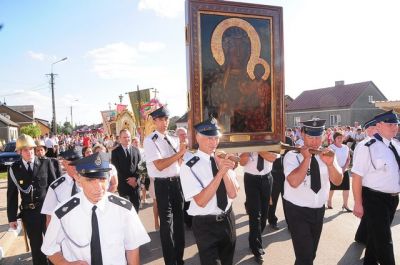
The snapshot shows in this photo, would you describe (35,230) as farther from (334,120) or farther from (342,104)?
(334,120)

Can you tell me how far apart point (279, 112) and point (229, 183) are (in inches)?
47.9

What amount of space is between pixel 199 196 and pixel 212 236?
0.47 m

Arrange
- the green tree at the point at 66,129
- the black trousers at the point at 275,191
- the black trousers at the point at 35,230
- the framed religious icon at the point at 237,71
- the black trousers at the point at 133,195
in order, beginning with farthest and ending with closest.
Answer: the green tree at the point at 66,129, the black trousers at the point at 275,191, the black trousers at the point at 133,195, the black trousers at the point at 35,230, the framed religious icon at the point at 237,71

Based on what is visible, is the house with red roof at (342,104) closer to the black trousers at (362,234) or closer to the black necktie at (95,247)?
the black trousers at (362,234)

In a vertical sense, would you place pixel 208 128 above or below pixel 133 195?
above

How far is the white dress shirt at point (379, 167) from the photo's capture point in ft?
14.4

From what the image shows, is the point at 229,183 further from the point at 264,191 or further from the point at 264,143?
the point at 264,191

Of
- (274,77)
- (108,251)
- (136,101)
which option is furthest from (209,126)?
(136,101)

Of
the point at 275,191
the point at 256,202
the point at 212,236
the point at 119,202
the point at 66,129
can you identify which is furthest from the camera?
the point at 66,129

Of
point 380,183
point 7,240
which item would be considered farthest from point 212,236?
point 7,240

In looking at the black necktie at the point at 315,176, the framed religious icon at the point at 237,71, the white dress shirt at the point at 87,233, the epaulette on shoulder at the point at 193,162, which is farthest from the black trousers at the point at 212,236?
the black necktie at the point at 315,176

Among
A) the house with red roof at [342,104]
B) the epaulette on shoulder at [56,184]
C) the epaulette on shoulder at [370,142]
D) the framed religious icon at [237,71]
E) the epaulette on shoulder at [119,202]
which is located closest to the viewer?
the epaulette on shoulder at [119,202]

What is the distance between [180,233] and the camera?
498cm

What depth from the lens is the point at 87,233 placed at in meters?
2.52
